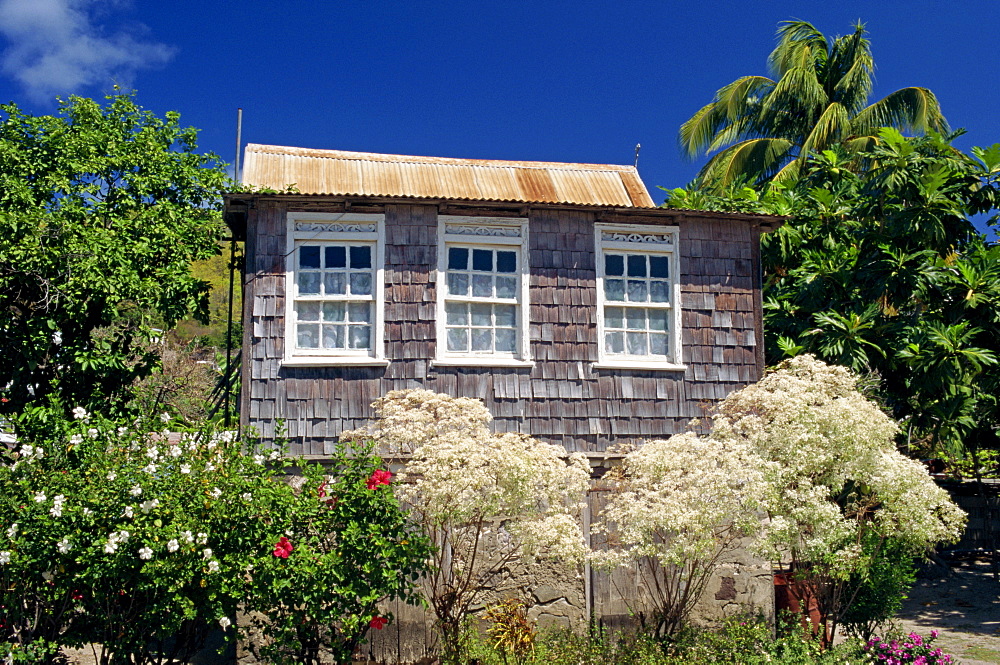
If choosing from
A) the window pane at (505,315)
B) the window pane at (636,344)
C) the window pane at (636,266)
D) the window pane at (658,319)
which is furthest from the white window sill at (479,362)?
the window pane at (636,266)

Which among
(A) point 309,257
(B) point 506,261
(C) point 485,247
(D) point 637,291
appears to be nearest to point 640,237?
(D) point 637,291

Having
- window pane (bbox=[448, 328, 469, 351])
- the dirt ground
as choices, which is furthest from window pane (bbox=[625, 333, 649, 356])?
the dirt ground

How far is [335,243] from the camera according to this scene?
9883mm

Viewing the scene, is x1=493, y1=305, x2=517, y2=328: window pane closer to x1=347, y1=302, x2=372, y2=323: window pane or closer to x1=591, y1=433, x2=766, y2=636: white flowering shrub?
x1=347, y1=302, x2=372, y2=323: window pane

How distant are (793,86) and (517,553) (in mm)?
15848

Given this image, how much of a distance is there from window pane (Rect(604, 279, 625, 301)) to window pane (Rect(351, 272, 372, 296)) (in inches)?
111

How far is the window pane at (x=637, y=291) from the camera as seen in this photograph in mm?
10562

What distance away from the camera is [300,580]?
7488 mm

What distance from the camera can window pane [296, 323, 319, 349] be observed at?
31.7 ft

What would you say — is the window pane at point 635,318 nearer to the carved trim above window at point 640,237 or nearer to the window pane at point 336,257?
the carved trim above window at point 640,237

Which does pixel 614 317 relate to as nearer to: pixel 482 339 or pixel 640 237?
pixel 640 237

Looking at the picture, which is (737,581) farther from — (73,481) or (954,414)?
(73,481)

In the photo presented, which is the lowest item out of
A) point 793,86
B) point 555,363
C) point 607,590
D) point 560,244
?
point 607,590

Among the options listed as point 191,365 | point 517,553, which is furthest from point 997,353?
point 191,365
